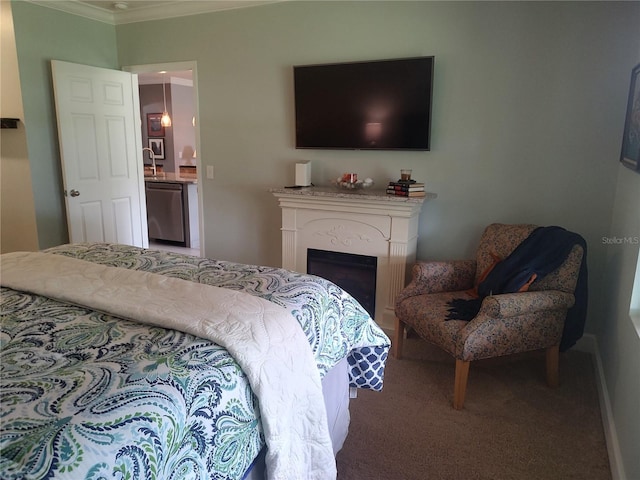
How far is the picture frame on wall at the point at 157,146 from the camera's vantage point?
7294mm

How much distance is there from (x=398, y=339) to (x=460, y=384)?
59cm

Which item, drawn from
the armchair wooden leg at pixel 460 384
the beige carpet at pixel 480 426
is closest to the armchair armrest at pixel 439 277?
the beige carpet at pixel 480 426

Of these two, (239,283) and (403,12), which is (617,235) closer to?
(403,12)

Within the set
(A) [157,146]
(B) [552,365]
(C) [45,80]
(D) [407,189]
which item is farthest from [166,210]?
(B) [552,365]

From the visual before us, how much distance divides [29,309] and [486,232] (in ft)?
8.46

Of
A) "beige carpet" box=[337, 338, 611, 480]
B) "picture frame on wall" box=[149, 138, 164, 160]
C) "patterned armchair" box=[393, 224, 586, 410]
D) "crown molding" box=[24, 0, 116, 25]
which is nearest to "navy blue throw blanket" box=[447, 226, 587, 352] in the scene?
"patterned armchair" box=[393, 224, 586, 410]

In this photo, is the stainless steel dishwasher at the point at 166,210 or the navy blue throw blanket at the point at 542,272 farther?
the stainless steel dishwasher at the point at 166,210

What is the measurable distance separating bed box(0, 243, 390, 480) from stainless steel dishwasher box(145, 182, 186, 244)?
3.66 m

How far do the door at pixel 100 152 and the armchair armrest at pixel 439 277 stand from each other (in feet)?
9.35

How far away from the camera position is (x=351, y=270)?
3410 mm

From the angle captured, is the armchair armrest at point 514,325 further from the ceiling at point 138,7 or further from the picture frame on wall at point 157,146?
the picture frame on wall at point 157,146

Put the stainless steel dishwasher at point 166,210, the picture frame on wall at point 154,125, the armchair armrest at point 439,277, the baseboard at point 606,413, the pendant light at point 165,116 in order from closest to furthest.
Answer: the baseboard at point 606,413
the armchair armrest at point 439,277
the stainless steel dishwasher at point 166,210
the pendant light at point 165,116
the picture frame on wall at point 154,125

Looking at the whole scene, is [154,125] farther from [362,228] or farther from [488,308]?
[488,308]

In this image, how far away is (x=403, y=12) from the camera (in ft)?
10.3
